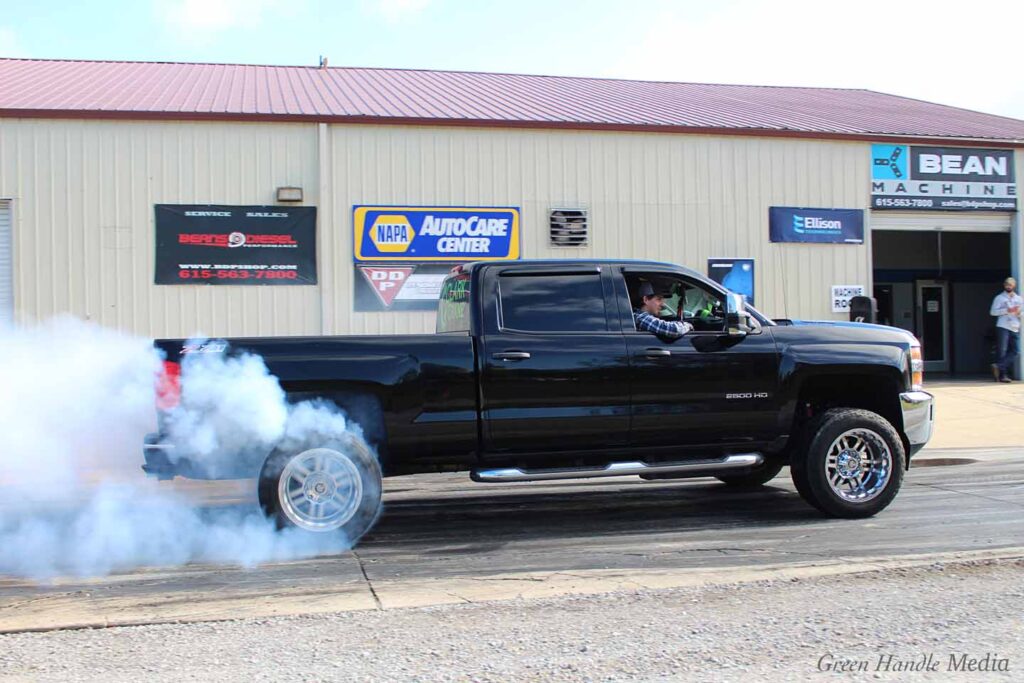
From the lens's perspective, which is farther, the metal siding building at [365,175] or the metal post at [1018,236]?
the metal post at [1018,236]

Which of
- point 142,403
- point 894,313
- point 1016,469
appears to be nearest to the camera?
point 142,403

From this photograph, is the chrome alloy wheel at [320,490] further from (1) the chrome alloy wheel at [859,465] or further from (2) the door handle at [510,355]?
(1) the chrome alloy wheel at [859,465]

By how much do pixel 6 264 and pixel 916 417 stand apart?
1220 cm

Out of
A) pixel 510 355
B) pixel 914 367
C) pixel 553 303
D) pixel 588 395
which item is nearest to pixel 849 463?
pixel 914 367

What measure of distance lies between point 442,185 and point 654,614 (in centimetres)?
1023

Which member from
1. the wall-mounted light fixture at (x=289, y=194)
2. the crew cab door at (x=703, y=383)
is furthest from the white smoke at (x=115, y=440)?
the wall-mounted light fixture at (x=289, y=194)

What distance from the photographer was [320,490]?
20.4 ft

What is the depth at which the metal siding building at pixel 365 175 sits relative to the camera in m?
12.9

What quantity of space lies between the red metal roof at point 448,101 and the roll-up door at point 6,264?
1.45 metres

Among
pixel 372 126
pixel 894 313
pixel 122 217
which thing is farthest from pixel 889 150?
pixel 122 217

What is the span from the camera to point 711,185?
49.0ft

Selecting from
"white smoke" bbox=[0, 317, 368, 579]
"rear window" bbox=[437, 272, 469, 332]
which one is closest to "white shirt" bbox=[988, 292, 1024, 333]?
"rear window" bbox=[437, 272, 469, 332]

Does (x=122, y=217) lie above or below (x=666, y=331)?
above

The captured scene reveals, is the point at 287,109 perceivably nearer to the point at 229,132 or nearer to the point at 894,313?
the point at 229,132
